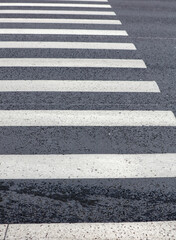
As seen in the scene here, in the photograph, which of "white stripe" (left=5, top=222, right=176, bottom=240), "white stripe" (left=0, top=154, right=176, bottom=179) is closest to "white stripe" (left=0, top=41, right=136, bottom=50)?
"white stripe" (left=0, top=154, right=176, bottom=179)

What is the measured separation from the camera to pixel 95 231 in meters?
4.18

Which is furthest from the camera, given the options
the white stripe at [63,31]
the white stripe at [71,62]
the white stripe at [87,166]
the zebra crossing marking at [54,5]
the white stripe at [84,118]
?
Answer: the zebra crossing marking at [54,5]

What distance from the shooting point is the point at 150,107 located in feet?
21.9

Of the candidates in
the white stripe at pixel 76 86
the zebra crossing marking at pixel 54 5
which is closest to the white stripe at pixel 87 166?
the white stripe at pixel 76 86

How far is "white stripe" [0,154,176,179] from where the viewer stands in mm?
5016

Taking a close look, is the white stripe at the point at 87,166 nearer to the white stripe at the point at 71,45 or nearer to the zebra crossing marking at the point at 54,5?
the white stripe at the point at 71,45

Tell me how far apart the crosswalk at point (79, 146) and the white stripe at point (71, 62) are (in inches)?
0.6

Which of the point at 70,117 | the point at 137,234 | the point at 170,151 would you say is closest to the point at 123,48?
the point at 70,117

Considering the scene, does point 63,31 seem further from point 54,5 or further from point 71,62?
point 54,5

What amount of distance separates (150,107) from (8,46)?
3500 mm

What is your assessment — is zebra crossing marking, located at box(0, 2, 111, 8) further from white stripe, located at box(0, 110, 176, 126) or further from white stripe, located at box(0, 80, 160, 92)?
white stripe, located at box(0, 110, 176, 126)

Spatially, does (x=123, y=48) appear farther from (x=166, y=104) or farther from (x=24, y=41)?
(x=166, y=104)

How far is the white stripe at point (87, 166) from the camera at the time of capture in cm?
502

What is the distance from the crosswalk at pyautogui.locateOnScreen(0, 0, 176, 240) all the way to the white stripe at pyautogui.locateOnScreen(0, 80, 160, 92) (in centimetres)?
1
